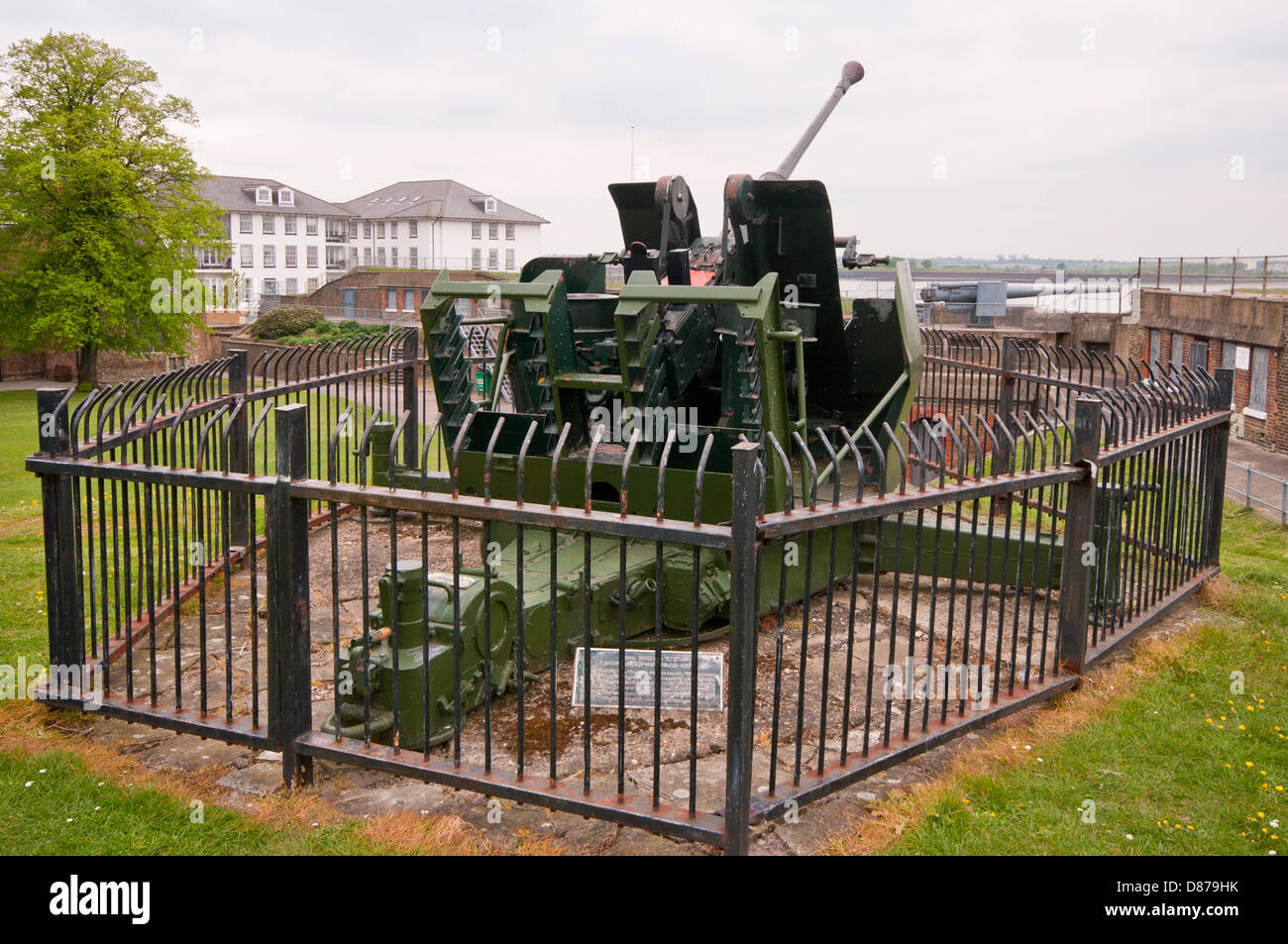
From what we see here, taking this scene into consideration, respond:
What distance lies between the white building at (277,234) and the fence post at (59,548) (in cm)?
6175

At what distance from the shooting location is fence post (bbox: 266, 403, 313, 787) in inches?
175

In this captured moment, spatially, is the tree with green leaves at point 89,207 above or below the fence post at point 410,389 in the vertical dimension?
above

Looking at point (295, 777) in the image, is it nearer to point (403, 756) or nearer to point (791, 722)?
point (403, 756)

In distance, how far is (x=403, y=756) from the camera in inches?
172

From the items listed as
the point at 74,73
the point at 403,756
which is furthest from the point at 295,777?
the point at 74,73

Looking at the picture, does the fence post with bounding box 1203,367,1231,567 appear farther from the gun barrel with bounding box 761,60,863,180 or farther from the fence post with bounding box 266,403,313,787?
the fence post with bounding box 266,403,313,787

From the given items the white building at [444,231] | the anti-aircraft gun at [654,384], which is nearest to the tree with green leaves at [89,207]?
the anti-aircraft gun at [654,384]

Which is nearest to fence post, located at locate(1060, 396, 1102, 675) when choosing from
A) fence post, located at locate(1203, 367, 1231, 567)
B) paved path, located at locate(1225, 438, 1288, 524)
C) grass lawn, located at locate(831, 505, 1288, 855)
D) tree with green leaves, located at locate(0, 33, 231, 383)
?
grass lawn, located at locate(831, 505, 1288, 855)

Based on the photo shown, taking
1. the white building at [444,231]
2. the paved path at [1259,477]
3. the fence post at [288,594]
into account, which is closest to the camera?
the fence post at [288,594]

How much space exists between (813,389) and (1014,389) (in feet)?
9.51

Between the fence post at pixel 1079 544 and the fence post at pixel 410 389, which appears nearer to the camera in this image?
the fence post at pixel 1079 544

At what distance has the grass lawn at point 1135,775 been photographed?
423 centimetres

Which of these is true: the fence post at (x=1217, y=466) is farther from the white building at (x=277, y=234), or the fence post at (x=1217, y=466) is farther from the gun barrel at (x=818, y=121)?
the white building at (x=277, y=234)

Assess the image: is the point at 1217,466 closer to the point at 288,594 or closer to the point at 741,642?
the point at 741,642
